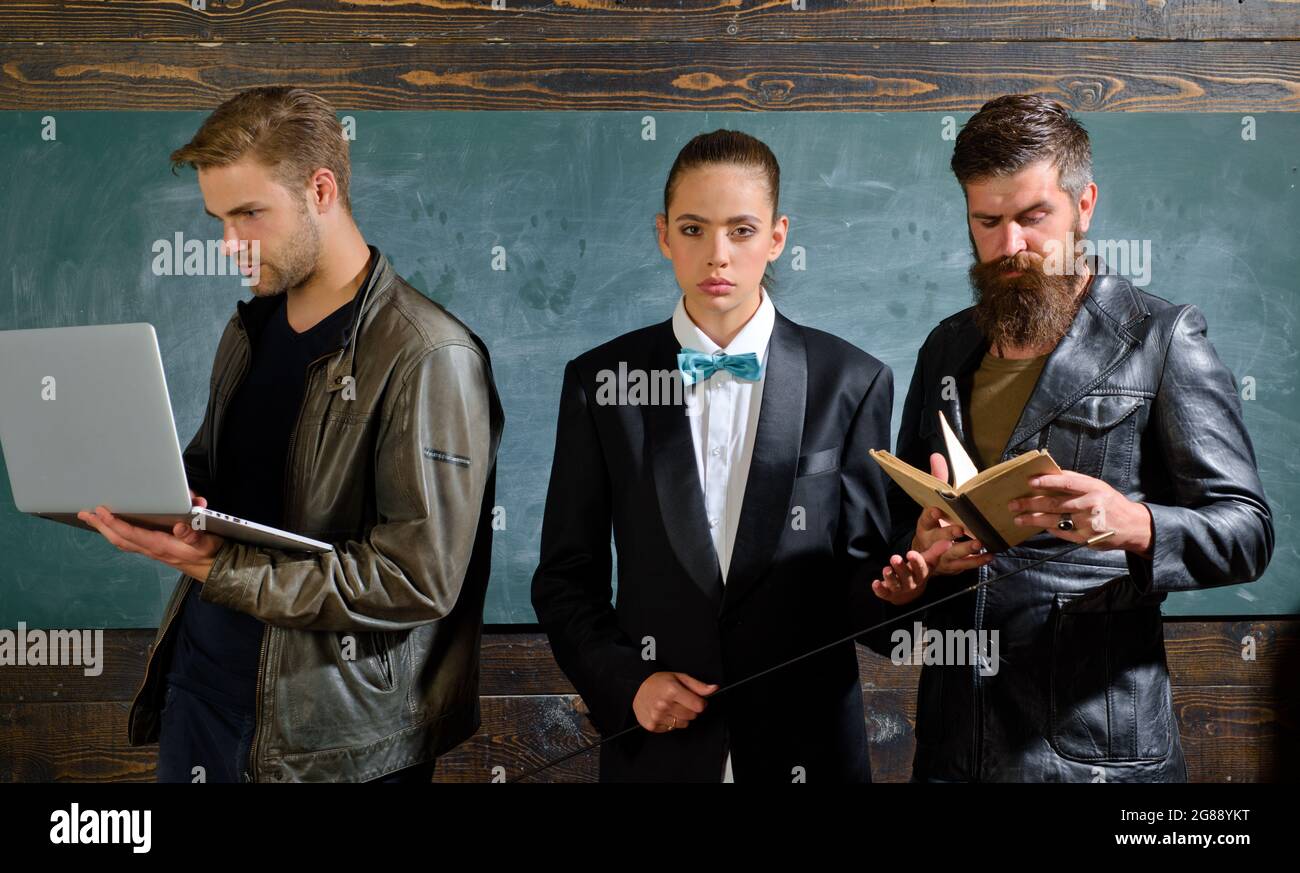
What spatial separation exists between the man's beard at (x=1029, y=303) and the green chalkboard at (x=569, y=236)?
95 centimetres

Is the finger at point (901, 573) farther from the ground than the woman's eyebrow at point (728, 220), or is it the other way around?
the woman's eyebrow at point (728, 220)

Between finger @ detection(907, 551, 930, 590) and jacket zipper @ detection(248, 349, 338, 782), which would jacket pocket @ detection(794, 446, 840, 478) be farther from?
jacket zipper @ detection(248, 349, 338, 782)

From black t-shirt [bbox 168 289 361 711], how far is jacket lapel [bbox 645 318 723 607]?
0.65m

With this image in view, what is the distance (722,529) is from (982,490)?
59 centimetres

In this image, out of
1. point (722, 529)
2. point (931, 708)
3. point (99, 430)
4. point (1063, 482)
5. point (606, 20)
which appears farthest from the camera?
point (606, 20)

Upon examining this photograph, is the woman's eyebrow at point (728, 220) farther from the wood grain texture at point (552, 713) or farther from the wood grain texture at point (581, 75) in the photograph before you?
the wood grain texture at point (552, 713)

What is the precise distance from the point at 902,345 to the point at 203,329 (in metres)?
1.92

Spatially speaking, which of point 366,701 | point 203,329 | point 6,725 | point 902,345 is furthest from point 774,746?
point 6,725

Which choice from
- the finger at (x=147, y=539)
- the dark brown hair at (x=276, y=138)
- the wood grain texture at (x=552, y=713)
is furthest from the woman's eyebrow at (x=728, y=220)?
the wood grain texture at (x=552, y=713)

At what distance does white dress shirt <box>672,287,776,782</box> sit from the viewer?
7.50 ft

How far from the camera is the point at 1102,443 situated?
2.05 meters

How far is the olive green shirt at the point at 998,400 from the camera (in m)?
2.14

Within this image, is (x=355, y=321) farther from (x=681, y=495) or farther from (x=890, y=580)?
(x=890, y=580)

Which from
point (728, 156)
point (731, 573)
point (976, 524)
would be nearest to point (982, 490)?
point (976, 524)
